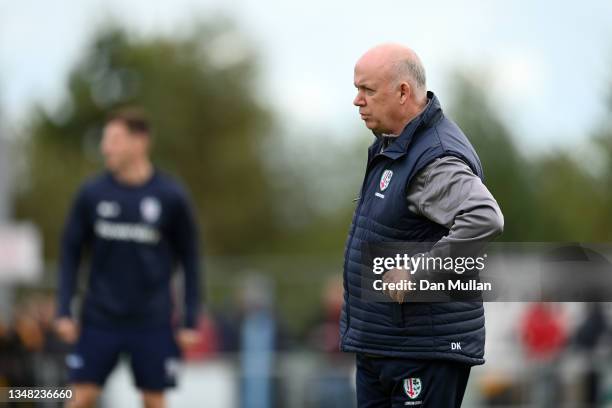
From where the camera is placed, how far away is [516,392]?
14.5 meters

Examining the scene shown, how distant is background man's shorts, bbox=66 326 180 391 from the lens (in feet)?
28.7

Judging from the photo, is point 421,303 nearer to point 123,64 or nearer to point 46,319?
point 46,319

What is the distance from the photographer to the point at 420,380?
555cm

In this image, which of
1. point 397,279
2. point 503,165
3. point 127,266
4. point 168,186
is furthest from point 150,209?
point 503,165

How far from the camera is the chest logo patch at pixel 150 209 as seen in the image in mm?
8945

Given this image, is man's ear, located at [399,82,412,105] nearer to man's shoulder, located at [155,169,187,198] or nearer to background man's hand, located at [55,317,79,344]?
man's shoulder, located at [155,169,187,198]

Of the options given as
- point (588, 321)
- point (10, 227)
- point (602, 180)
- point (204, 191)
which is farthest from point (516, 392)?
point (204, 191)

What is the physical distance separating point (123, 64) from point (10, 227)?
3487cm

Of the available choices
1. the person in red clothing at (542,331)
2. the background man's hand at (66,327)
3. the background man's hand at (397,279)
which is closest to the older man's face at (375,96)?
the background man's hand at (397,279)

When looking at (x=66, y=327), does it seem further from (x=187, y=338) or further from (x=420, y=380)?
(x=420, y=380)

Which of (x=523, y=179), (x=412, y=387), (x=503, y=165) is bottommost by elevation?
(x=523, y=179)

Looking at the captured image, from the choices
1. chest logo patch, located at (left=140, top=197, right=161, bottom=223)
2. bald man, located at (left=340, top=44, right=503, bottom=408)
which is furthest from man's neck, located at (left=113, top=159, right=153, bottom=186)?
bald man, located at (left=340, top=44, right=503, bottom=408)

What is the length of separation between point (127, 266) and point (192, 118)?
4722cm

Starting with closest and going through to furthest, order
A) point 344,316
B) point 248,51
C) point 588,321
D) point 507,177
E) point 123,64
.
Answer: point 344,316 < point 588,321 < point 507,177 < point 123,64 < point 248,51
